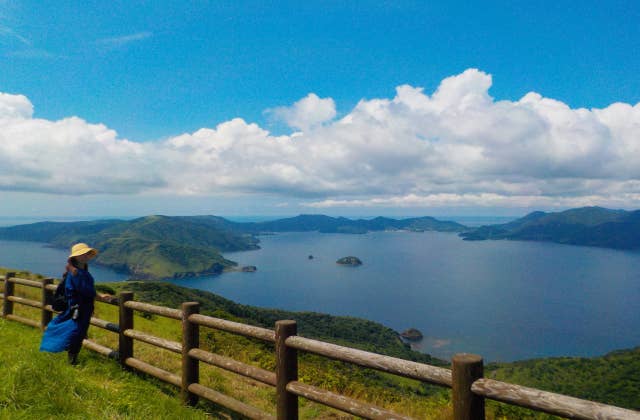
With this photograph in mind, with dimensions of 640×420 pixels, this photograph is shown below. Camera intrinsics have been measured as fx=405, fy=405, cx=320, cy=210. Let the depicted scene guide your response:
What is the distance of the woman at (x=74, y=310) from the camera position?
25.6 ft

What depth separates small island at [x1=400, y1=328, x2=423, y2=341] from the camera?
125 meters

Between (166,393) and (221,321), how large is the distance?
2148 millimetres

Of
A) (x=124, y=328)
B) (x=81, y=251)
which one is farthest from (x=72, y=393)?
(x=81, y=251)

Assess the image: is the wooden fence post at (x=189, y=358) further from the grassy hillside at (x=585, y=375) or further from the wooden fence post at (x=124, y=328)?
the grassy hillside at (x=585, y=375)

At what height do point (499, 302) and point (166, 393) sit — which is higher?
point (166, 393)

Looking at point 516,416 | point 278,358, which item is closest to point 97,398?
point 278,358

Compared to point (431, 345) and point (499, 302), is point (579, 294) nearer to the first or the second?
point (499, 302)

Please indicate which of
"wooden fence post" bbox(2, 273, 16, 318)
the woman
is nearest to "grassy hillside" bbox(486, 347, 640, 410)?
"wooden fence post" bbox(2, 273, 16, 318)

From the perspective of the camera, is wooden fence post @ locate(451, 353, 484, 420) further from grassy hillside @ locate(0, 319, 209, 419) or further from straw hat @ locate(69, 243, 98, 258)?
straw hat @ locate(69, 243, 98, 258)

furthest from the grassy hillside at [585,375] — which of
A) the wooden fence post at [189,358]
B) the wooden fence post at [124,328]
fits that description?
the wooden fence post at [189,358]

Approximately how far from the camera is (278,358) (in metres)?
5.75

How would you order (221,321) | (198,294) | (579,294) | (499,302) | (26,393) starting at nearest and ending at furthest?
1. (26,393)
2. (221,321)
3. (198,294)
4. (499,302)
5. (579,294)

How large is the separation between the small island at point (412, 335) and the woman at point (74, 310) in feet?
416

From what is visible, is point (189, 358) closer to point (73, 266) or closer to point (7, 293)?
point (73, 266)
